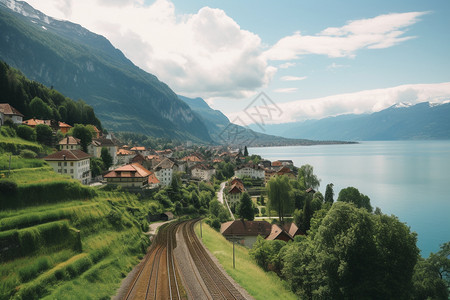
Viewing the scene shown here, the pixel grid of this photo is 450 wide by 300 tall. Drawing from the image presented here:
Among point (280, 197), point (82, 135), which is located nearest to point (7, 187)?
point (82, 135)

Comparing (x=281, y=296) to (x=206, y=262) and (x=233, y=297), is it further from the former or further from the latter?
(x=206, y=262)

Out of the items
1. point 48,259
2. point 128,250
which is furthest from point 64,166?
point 48,259

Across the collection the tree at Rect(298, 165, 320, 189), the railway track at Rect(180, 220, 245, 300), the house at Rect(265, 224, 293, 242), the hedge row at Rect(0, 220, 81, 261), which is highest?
the hedge row at Rect(0, 220, 81, 261)

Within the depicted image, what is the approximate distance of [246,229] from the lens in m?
55.8

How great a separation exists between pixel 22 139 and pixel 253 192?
71.9 metres

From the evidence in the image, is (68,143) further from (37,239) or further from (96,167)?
(37,239)

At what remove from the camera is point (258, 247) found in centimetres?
4056

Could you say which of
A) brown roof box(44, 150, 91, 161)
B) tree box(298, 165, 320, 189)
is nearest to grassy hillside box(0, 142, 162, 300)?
brown roof box(44, 150, 91, 161)

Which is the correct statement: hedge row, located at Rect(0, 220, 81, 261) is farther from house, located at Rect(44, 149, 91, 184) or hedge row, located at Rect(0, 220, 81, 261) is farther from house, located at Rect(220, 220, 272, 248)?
house, located at Rect(220, 220, 272, 248)

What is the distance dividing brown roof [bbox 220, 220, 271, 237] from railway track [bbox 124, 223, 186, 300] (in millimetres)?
14425

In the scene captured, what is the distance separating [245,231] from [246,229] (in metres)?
0.57

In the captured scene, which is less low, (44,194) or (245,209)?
(44,194)

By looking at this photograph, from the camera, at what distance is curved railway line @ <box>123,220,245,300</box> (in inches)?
1048

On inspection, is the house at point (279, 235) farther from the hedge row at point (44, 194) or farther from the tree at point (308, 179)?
the tree at point (308, 179)
